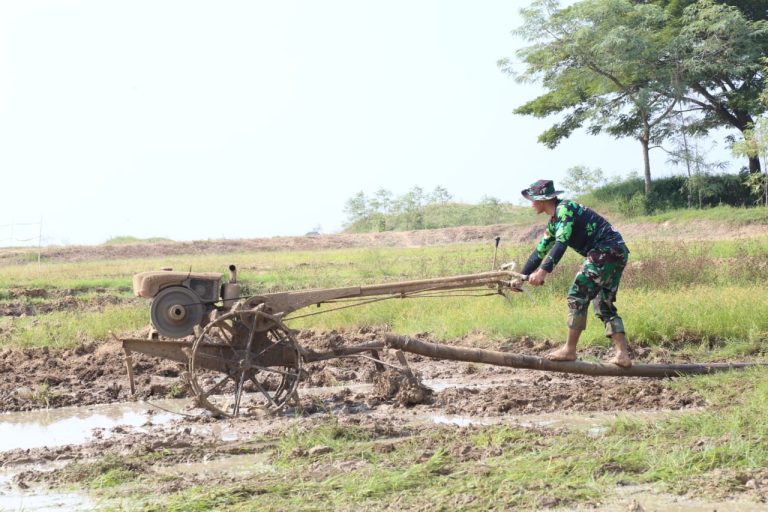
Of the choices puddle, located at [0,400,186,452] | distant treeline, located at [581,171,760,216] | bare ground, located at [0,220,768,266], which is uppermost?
distant treeline, located at [581,171,760,216]

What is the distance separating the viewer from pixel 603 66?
29312 millimetres

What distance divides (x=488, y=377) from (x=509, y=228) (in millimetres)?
25350

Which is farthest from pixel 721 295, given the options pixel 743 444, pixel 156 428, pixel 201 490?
pixel 201 490

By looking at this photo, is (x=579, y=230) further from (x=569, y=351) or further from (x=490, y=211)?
(x=490, y=211)

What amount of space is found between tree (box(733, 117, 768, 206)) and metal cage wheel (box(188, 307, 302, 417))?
21517 mm

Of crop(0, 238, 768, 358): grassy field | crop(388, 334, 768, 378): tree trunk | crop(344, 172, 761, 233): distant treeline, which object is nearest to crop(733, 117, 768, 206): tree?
crop(344, 172, 761, 233): distant treeline

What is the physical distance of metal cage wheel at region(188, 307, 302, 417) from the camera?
6.98 meters

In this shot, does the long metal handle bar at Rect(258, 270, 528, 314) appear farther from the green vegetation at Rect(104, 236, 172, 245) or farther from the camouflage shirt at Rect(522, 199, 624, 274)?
the green vegetation at Rect(104, 236, 172, 245)

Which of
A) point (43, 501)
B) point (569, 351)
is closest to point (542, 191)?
point (569, 351)

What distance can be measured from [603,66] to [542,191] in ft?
77.7

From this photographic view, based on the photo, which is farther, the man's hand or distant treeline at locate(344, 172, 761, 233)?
distant treeline at locate(344, 172, 761, 233)

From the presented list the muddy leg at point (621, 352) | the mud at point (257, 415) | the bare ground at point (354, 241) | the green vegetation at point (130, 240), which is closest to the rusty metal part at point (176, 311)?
the mud at point (257, 415)

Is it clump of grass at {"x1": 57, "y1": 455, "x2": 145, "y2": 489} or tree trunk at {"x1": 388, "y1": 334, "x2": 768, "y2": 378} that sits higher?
tree trunk at {"x1": 388, "y1": 334, "x2": 768, "y2": 378}

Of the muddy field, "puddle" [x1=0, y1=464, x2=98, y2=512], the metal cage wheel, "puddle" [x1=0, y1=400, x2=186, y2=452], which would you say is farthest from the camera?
the metal cage wheel
